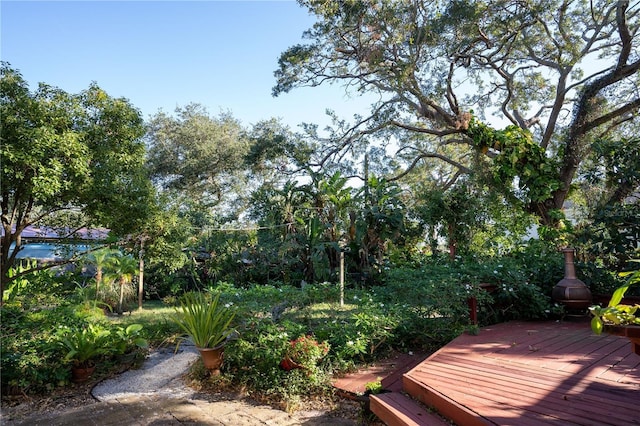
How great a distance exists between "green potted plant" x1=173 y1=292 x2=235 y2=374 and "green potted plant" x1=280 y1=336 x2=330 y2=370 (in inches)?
29.0

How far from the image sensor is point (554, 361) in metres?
3.08

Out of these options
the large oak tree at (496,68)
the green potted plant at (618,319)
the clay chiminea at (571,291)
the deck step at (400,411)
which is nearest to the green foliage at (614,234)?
the clay chiminea at (571,291)

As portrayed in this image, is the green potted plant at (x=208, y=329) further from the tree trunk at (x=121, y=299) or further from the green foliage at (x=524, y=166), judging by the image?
the green foliage at (x=524, y=166)

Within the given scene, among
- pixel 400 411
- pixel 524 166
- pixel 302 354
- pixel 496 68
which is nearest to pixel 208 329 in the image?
pixel 302 354

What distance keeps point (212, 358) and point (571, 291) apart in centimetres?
413

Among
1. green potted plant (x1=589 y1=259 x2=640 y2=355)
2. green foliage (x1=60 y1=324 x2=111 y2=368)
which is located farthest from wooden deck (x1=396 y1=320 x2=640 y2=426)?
green foliage (x1=60 y1=324 x2=111 y2=368)

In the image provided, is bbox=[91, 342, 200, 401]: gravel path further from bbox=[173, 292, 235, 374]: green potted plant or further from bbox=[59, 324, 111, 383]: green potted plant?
bbox=[173, 292, 235, 374]: green potted plant

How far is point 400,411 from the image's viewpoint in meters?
2.67

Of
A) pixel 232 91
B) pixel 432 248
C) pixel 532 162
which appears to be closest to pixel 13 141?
pixel 232 91

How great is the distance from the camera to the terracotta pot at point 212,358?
12.7 ft

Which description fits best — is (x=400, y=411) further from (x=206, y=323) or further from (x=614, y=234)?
(x=614, y=234)

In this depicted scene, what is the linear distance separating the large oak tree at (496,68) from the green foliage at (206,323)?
647 cm

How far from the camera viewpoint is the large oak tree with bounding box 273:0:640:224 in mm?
8055

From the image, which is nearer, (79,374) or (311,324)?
(79,374)
